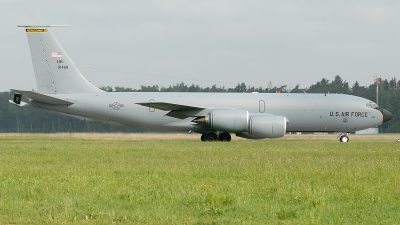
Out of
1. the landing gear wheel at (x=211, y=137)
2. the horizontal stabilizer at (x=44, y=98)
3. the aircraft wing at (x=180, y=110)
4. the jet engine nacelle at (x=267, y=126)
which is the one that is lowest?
the landing gear wheel at (x=211, y=137)

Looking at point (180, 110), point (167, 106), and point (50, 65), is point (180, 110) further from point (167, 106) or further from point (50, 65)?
point (50, 65)

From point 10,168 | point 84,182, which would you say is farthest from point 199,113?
point 84,182

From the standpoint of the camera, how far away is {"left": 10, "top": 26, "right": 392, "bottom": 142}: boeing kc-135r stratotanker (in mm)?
35969

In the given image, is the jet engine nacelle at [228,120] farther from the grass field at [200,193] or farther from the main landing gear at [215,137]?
the grass field at [200,193]

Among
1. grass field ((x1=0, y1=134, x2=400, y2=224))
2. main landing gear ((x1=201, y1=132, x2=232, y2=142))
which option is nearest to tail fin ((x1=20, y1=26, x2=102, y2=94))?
main landing gear ((x1=201, y1=132, x2=232, y2=142))

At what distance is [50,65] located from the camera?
120 ft

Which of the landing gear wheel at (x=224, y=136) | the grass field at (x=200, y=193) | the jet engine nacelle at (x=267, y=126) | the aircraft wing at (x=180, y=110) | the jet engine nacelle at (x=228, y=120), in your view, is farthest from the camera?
the landing gear wheel at (x=224, y=136)

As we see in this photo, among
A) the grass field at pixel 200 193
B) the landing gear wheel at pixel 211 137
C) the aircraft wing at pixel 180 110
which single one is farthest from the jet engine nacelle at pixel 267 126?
the grass field at pixel 200 193

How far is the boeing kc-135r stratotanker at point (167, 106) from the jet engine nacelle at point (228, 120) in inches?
13.2

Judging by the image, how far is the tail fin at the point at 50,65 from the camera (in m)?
36.2

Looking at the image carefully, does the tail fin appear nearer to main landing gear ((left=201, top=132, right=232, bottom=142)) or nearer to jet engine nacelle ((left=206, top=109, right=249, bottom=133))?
main landing gear ((left=201, top=132, right=232, bottom=142))

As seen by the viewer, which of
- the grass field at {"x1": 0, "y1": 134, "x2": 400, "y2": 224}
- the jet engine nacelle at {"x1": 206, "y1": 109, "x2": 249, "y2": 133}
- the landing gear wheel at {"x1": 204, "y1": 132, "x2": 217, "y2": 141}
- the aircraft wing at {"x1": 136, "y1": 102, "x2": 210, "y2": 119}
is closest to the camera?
the grass field at {"x1": 0, "y1": 134, "x2": 400, "y2": 224}

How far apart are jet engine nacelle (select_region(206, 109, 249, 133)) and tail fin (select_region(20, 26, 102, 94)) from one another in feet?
27.1

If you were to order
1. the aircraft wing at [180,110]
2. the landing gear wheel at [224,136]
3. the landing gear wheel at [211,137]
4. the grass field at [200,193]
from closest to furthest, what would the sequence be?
the grass field at [200,193]
the aircraft wing at [180,110]
the landing gear wheel at [211,137]
the landing gear wheel at [224,136]
